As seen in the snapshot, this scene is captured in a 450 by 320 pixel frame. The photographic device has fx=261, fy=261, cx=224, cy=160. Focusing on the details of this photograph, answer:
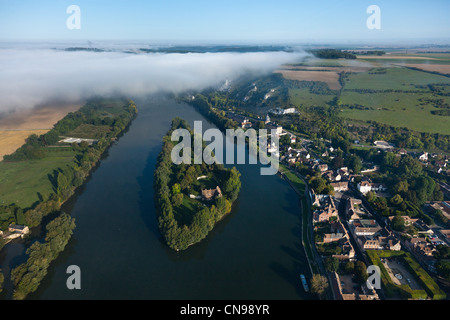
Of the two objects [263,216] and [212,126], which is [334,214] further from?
[212,126]

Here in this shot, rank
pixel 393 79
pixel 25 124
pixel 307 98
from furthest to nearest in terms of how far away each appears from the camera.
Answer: pixel 393 79 → pixel 307 98 → pixel 25 124

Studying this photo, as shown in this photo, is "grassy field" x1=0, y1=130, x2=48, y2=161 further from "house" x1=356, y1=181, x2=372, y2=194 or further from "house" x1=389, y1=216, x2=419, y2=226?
"house" x1=389, y1=216, x2=419, y2=226

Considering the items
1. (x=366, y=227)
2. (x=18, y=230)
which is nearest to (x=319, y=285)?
(x=366, y=227)

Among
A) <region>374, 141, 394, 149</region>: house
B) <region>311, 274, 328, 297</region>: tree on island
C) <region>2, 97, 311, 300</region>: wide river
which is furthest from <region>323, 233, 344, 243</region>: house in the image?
<region>374, 141, 394, 149</region>: house

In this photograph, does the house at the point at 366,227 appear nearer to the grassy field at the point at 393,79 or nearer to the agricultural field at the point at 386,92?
the agricultural field at the point at 386,92

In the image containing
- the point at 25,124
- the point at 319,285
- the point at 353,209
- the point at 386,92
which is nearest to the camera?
the point at 319,285

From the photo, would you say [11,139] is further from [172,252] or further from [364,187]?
[364,187]

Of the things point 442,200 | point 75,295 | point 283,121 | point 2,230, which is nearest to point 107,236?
point 75,295
